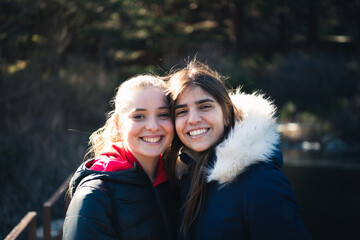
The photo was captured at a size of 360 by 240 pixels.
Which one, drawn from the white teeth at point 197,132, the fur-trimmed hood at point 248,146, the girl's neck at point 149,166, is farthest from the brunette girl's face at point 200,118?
the girl's neck at point 149,166

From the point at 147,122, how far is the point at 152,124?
0.04m

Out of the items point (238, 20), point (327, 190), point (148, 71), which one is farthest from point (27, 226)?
point (238, 20)

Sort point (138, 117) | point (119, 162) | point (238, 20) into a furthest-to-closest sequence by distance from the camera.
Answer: point (238, 20) < point (138, 117) < point (119, 162)

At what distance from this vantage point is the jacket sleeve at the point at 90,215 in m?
1.65

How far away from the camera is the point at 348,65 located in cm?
1538

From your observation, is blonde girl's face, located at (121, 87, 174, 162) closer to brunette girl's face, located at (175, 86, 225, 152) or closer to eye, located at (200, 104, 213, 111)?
brunette girl's face, located at (175, 86, 225, 152)

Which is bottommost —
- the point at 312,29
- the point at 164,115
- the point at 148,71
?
the point at 164,115

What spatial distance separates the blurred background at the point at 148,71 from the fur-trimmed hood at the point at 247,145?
2.70 feet

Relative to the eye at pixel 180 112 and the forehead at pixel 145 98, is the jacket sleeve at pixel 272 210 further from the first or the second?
the forehead at pixel 145 98

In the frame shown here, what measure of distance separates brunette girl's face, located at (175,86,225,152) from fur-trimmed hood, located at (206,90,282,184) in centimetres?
11

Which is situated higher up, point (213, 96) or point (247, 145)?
point (213, 96)

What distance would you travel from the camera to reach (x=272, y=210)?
1.63 m

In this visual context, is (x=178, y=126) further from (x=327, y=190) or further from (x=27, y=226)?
(x=327, y=190)

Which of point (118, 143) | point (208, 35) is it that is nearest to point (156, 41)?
point (208, 35)
